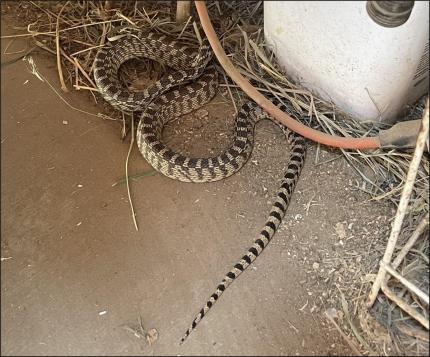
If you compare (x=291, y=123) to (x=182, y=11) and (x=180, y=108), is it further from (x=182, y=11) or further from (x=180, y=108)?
(x=182, y=11)

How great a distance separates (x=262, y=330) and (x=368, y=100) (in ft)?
5.56

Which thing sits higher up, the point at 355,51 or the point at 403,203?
the point at 355,51

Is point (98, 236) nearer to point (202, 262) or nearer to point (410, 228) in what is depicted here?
point (202, 262)

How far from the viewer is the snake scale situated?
12.4 feet

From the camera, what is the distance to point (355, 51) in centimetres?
343

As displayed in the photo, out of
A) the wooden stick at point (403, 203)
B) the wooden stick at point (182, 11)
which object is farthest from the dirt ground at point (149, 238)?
the wooden stick at point (182, 11)

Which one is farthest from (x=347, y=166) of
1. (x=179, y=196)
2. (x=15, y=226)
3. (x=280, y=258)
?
(x=15, y=226)

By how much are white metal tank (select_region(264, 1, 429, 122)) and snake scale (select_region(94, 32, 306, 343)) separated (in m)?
0.41

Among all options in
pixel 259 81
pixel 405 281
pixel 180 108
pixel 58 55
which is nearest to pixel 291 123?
pixel 259 81

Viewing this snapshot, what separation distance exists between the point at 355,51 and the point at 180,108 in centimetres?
139

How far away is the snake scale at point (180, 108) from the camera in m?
3.78

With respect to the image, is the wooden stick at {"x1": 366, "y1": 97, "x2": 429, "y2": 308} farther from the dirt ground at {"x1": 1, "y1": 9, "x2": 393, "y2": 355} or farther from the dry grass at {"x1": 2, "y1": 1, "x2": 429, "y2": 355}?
the dirt ground at {"x1": 1, "y1": 9, "x2": 393, "y2": 355}

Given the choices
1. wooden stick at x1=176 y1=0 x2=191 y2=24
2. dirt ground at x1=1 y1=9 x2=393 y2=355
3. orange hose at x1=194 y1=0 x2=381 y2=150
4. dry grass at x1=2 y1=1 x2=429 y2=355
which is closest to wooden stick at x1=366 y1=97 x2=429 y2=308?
dry grass at x1=2 y1=1 x2=429 y2=355

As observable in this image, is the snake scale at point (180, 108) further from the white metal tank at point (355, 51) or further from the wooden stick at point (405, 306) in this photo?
the wooden stick at point (405, 306)
